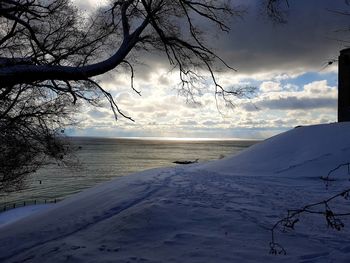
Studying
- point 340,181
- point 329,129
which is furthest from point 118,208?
point 329,129

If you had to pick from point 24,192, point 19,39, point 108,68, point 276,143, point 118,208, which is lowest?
point 24,192

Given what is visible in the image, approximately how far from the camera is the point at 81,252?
19.5 feet

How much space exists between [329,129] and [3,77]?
16.9 metres

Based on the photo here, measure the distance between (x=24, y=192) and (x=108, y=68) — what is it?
4039cm

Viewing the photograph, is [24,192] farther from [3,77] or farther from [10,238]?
[3,77]

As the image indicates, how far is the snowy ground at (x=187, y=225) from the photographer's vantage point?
562 cm

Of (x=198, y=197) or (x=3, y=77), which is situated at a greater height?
(x=3, y=77)

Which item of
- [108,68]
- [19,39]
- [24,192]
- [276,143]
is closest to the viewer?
[108,68]

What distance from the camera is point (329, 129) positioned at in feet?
60.1

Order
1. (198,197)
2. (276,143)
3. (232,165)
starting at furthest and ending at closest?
1. (276,143)
2. (232,165)
3. (198,197)

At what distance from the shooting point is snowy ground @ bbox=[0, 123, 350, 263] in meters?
5.62

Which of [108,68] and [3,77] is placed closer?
[3,77]

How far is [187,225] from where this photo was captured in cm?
689

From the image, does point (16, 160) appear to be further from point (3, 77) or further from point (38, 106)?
point (3, 77)
